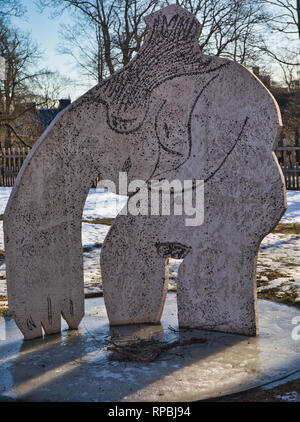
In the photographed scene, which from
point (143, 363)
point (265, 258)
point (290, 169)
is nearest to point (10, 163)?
point (290, 169)

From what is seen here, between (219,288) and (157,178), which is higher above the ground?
(157,178)

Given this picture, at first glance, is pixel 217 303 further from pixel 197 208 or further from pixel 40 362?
pixel 40 362

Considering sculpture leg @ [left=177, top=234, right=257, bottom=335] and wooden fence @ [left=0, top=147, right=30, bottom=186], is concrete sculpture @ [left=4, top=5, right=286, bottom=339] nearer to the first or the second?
sculpture leg @ [left=177, top=234, right=257, bottom=335]

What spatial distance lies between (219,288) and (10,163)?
15193 millimetres

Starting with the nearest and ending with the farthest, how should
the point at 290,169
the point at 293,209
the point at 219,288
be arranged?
the point at 219,288
the point at 293,209
the point at 290,169

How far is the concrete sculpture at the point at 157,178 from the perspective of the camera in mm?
4148

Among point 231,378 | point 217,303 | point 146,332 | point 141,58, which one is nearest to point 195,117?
point 141,58

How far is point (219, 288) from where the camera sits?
427 cm

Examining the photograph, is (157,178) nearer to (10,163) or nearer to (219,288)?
(219,288)

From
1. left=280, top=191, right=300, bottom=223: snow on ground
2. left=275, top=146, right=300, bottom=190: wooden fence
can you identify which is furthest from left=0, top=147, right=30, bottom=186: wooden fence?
left=280, top=191, right=300, bottom=223: snow on ground

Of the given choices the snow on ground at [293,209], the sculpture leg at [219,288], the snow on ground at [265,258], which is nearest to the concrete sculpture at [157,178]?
the sculpture leg at [219,288]

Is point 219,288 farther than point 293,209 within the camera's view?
No

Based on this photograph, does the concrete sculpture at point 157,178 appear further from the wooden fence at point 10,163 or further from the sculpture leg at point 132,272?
the wooden fence at point 10,163
